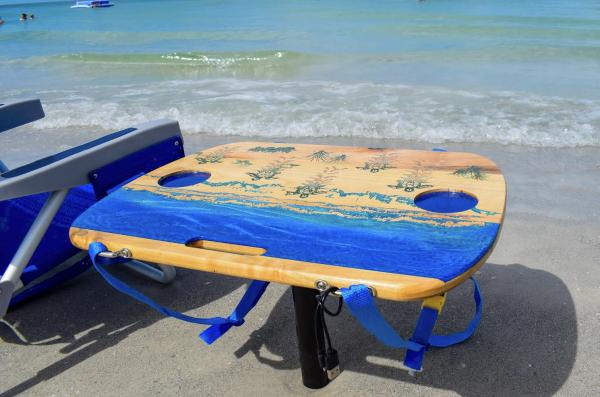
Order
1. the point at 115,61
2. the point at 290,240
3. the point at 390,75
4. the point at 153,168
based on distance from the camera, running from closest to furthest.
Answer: the point at 290,240
the point at 153,168
the point at 390,75
the point at 115,61

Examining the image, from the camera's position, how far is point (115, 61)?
1184 cm

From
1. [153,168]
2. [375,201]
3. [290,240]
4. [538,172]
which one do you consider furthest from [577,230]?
[153,168]

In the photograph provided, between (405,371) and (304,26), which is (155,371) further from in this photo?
(304,26)

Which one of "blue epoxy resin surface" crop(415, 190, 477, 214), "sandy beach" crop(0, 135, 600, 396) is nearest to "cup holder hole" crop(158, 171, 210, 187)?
"sandy beach" crop(0, 135, 600, 396)

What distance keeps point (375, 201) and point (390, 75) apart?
6.99 metres

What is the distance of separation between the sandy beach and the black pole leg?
5cm

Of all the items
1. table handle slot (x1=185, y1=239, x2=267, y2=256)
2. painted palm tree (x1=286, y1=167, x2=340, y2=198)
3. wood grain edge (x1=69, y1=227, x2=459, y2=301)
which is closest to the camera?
wood grain edge (x1=69, y1=227, x2=459, y2=301)

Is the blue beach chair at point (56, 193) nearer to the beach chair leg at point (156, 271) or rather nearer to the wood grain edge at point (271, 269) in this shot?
the beach chair leg at point (156, 271)

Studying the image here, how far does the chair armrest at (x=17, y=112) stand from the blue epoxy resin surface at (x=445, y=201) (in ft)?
6.50

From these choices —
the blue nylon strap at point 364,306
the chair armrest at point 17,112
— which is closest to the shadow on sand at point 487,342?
the blue nylon strap at point 364,306

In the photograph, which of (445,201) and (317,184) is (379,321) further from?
(317,184)

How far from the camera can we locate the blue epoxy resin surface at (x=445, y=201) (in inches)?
68.3

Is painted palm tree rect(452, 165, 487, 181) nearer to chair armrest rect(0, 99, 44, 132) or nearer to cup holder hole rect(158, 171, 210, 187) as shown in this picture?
cup holder hole rect(158, 171, 210, 187)

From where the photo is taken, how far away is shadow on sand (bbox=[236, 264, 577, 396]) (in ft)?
6.39
